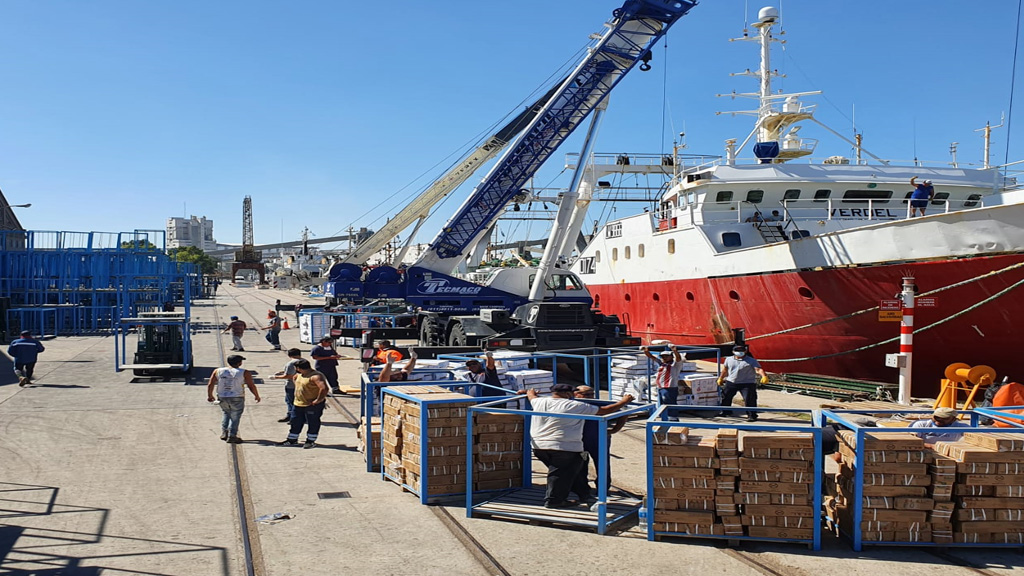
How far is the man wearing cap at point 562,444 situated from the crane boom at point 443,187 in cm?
2316

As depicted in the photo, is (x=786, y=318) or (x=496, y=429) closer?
(x=496, y=429)

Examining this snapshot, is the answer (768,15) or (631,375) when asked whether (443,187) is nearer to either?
(768,15)

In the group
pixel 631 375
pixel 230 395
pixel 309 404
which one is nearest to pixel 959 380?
pixel 631 375

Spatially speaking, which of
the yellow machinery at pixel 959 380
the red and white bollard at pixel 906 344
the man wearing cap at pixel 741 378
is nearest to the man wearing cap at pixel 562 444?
the man wearing cap at pixel 741 378

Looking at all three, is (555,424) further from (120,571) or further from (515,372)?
(515,372)

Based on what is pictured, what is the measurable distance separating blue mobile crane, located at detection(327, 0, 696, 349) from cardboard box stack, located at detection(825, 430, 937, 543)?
12473 millimetres

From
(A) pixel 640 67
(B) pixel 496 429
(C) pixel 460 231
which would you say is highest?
(A) pixel 640 67

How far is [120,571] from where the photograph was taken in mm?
5879

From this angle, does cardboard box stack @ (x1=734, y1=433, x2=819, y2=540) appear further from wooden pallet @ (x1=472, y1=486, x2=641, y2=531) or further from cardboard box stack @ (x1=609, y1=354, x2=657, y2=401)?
cardboard box stack @ (x1=609, y1=354, x2=657, y2=401)

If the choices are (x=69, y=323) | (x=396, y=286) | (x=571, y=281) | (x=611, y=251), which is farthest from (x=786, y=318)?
(x=69, y=323)

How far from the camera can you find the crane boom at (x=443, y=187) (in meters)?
31.7

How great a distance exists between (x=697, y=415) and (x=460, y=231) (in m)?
14.2

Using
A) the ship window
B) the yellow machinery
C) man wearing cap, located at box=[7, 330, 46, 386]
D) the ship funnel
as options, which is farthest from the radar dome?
man wearing cap, located at box=[7, 330, 46, 386]

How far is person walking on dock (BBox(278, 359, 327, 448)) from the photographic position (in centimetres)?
1039
